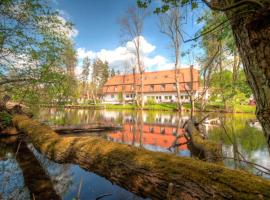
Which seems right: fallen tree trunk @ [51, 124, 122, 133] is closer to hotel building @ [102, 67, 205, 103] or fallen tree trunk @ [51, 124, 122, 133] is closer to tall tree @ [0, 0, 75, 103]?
tall tree @ [0, 0, 75, 103]

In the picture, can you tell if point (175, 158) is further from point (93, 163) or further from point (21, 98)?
point (21, 98)

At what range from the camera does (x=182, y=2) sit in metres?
2.26

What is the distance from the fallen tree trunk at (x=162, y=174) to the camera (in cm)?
170

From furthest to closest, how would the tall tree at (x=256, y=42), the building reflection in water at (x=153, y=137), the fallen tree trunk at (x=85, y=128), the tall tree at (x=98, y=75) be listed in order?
the tall tree at (x=98, y=75), the fallen tree trunk at (x=85, y=128), the building reflection in water at (x=153, y=137), the tall tree at (x=256, y=42)

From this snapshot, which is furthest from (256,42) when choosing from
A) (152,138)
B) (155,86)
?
(155,86)

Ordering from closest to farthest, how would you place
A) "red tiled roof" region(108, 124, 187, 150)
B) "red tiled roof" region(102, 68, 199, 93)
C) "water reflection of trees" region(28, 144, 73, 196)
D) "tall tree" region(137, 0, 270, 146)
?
"tall tree" region(137, 0, 270, 146) → "water reflection of trees" region(28, 144, 73, 196) → "red tiled roof" region(108, 124, 187, 150) → "red tiled roof" region(102, 68, 199, 93)

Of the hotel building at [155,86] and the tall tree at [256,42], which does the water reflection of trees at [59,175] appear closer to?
the tall tree at [256,42]

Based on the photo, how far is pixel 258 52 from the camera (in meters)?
1.17

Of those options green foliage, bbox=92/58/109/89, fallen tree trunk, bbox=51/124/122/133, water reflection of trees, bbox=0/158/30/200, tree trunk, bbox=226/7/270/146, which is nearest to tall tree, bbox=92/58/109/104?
green foliage, bbox=92/58/109/89

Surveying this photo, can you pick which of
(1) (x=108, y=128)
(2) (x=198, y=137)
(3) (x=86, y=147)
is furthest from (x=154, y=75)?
(3) (x=86, y=147)

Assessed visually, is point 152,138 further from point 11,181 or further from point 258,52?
point 258,52

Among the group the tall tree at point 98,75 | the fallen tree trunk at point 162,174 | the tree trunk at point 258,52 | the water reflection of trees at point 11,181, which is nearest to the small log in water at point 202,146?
the fallen tree trunk at point 162,174

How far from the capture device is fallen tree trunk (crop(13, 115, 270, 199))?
66.9 inches

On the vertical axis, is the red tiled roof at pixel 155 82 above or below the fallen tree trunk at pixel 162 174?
above
